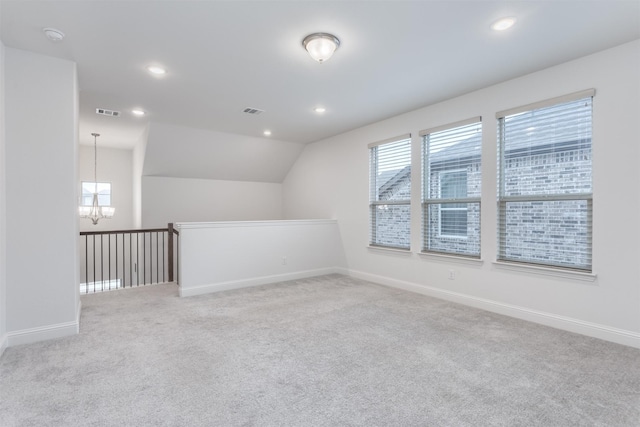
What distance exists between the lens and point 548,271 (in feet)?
10.9

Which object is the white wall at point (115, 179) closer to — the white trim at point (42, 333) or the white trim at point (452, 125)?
the white trim at point (42, 333)

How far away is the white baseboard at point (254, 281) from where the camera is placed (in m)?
4.59

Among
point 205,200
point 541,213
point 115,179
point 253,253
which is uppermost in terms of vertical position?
point 115,179

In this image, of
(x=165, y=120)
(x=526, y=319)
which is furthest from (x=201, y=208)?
(x=526, y=319)

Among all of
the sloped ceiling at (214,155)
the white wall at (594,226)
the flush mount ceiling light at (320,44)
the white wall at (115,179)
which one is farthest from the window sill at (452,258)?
the white wall at (115,179)

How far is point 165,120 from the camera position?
5.19 meters

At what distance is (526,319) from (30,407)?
4.27 metres

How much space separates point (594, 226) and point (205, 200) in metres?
6.51

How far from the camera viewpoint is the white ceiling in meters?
2.33

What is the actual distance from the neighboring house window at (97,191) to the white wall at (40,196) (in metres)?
5.02

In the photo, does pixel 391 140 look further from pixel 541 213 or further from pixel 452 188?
pixel 541 213

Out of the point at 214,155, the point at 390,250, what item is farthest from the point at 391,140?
the point at 214,155

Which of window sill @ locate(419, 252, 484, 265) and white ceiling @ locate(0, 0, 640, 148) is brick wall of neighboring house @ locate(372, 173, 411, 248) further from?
white ceiling @ locate(0, 0, 640, 148)

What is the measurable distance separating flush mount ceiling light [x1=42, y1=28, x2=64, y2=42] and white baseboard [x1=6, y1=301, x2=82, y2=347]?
2.57m
